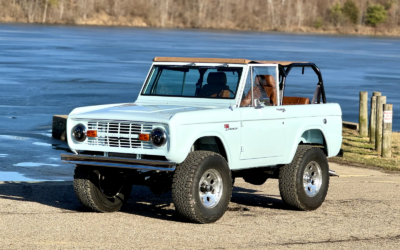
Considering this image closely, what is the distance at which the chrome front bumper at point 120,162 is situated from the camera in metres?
7.95

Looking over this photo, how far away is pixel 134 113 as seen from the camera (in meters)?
8.41

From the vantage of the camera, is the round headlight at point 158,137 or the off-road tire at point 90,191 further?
the off-road tire at point 90,191

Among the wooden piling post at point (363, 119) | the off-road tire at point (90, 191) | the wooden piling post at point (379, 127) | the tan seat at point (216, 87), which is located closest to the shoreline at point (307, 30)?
the wooden piling post at point (363, 119)

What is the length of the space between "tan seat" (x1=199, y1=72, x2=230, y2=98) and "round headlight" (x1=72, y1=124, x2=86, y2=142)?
1701 millimetres

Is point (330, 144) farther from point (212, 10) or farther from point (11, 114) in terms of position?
point (212, 10)

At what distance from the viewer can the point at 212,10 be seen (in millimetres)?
165375

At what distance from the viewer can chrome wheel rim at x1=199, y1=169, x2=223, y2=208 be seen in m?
8.35

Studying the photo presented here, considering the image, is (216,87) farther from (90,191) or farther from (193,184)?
(90,191)

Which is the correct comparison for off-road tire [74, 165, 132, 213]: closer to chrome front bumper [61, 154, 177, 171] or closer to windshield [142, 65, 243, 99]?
chrome front bumper [61, 154, 177, 171]

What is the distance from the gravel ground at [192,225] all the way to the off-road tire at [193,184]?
14cm

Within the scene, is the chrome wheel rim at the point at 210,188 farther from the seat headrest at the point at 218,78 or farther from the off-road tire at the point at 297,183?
the seat headrest at the point at 218,78

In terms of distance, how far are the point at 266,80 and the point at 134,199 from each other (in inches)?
95.4

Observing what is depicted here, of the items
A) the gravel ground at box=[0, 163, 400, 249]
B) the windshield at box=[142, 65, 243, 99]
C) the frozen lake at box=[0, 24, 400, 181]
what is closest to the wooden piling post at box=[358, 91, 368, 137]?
the frozen lake at box=[0, 24, 400, 181]

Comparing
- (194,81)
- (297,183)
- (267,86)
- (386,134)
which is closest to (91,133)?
(194,81)
